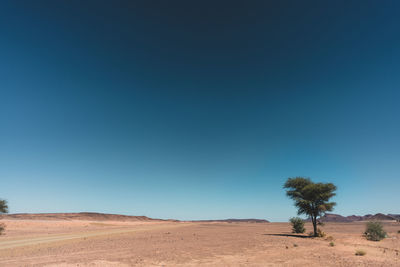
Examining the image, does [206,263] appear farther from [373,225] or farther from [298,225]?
[298,225]

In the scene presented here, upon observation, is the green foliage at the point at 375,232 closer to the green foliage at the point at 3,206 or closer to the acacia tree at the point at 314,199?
the acacia tree at the point at 314,199

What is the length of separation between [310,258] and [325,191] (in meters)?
20.6

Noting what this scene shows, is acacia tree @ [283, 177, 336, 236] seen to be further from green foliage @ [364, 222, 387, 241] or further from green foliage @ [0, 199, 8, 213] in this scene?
green foliage @ [0, 199, 8, 213]

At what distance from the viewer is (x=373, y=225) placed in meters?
29.0

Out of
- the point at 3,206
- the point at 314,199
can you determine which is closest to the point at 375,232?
the point at 314,199

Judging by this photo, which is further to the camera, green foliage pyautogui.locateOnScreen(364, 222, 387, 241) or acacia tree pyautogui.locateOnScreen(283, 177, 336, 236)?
acacia tree pyautogui.locateOnScreen(283, 177, 336, 236)

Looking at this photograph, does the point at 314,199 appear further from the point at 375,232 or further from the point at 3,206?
the point at 3,206

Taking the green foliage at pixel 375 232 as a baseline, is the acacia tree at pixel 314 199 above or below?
above

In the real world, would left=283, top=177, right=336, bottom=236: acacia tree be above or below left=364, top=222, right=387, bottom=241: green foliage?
above

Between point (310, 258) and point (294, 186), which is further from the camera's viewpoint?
point (294, 186)

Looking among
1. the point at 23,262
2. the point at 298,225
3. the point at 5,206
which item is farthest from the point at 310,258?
the point at 5,206

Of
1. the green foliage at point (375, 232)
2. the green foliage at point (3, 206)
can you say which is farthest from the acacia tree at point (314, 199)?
the green foliage at point (3, 206)

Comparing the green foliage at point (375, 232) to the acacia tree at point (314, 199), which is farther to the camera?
the acacia tree at point (314, 199)

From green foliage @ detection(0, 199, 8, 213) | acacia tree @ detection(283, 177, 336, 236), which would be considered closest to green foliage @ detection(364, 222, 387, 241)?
acacia tree @ detection(283, 177, 336, 236)
